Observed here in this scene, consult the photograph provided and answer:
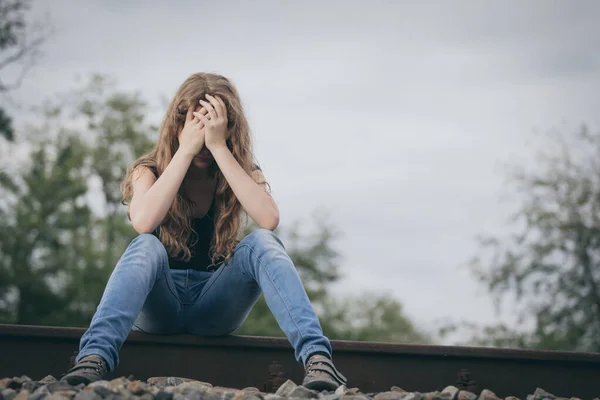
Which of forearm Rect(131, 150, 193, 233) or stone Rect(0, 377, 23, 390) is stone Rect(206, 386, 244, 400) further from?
forearm Rect(131, 150, 193, 233)

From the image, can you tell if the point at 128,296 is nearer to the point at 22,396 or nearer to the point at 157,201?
the point at 157,201

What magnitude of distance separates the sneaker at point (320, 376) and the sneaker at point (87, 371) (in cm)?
75

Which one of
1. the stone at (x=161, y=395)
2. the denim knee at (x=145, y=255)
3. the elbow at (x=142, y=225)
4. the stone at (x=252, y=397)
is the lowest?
the stone at (x=252, y=397)

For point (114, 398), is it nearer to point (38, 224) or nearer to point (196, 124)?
point (196, 124)

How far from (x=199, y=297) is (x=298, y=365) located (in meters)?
0.80

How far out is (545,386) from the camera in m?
3.64

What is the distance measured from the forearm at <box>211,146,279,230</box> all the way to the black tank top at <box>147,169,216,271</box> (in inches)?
13.3

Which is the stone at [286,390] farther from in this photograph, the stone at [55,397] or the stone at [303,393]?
the stone at [55,397]

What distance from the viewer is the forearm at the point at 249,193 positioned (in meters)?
3.09

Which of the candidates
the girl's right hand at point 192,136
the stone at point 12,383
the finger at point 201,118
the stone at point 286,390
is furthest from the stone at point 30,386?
the finger at point 201,118

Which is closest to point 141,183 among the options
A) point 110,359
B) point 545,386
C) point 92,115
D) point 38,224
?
point 110,359

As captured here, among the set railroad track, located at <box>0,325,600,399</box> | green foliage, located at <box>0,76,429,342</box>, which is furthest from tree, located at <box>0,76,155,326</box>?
railroad track, located at <box>0,325,600,399</box>

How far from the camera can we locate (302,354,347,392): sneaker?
7.88 ft

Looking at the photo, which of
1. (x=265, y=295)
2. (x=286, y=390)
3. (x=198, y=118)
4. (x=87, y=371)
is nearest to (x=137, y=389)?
(x=87, y=371)
